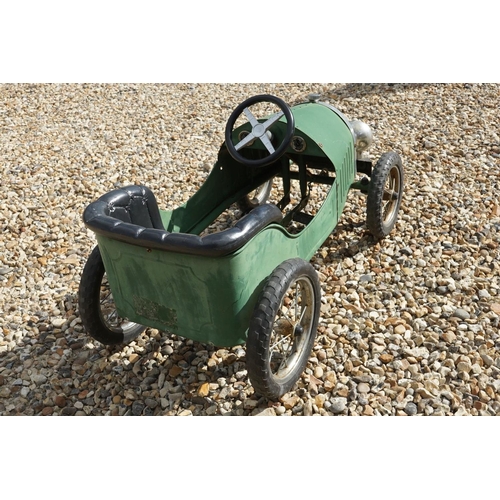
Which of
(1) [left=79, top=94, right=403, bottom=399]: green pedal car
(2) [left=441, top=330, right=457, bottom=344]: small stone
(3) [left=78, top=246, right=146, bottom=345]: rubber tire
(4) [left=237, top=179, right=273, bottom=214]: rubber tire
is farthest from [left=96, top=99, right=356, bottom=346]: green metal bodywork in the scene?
(4) [left=237, top=179, right=273, bottom=214]: rubber tire

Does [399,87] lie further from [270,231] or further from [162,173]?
[270,231]

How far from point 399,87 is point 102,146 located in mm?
3586

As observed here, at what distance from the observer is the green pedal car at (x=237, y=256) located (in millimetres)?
2443

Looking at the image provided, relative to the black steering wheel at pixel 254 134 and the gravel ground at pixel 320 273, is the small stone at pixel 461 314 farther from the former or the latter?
the black steering wheel at pixel 254 134

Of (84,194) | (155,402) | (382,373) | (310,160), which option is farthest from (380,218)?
(84,194)

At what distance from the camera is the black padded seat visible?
2.32 m

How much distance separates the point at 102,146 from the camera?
559cm

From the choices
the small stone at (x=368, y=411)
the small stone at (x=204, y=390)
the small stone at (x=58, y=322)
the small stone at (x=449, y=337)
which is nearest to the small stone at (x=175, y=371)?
the small stone at (x=204, y=390)

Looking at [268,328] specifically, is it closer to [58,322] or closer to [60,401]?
[60,401]

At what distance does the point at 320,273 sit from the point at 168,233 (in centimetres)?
161

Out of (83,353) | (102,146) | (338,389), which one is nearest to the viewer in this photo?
(338,389)

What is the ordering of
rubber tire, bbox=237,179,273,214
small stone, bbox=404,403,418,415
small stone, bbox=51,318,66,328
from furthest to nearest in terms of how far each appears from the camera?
rubber tire, bbox=237,179,273,214, small stone, bbox=51,318,66,328, small stone, bbox=404,403,418,415

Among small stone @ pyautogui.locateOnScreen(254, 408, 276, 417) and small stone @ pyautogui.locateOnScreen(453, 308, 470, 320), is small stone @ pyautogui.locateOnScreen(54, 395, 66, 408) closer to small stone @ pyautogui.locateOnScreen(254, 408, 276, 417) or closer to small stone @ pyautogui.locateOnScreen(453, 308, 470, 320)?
small stone @ pyautogui.locateOnScreen(254, 408, 276, 417)

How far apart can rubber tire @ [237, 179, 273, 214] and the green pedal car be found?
0.96 ft
